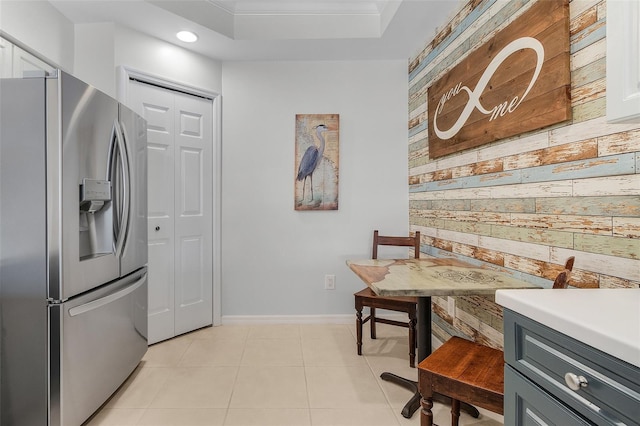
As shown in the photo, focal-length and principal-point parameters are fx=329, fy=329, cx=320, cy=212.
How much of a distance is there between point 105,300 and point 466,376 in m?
1.81

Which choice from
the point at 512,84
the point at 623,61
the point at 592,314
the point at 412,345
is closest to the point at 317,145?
the point at 512,84

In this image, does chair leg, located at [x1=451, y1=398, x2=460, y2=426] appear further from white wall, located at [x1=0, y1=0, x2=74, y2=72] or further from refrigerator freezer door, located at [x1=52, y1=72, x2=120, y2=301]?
white wall, located at [x1=0, y1=0, x2=74, y2=72]

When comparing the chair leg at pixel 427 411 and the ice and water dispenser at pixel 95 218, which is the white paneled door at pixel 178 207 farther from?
the chair leg at pixel 427 411

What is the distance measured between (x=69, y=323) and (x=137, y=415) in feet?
2.17

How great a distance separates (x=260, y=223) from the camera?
3115 mm

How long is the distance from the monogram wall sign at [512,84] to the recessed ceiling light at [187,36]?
1957 millimetres

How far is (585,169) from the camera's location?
4.28 feet

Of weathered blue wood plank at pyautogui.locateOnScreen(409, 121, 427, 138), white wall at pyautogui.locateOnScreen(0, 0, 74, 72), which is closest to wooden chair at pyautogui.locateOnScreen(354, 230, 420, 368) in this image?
weathered blue wood plank at pyautogui.locateOnScreen(409, 121, 427, 138)

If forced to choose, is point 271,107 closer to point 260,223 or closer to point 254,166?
point 254,166

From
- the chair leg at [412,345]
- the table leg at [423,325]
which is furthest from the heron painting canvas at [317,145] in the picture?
the table leg at [423,325]

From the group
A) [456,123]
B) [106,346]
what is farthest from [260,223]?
[456,123]

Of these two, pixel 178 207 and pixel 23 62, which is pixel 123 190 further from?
pixel 23 62

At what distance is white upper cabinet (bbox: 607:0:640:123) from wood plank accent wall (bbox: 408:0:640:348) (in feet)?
0.88

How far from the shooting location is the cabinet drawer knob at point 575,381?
73 cm
